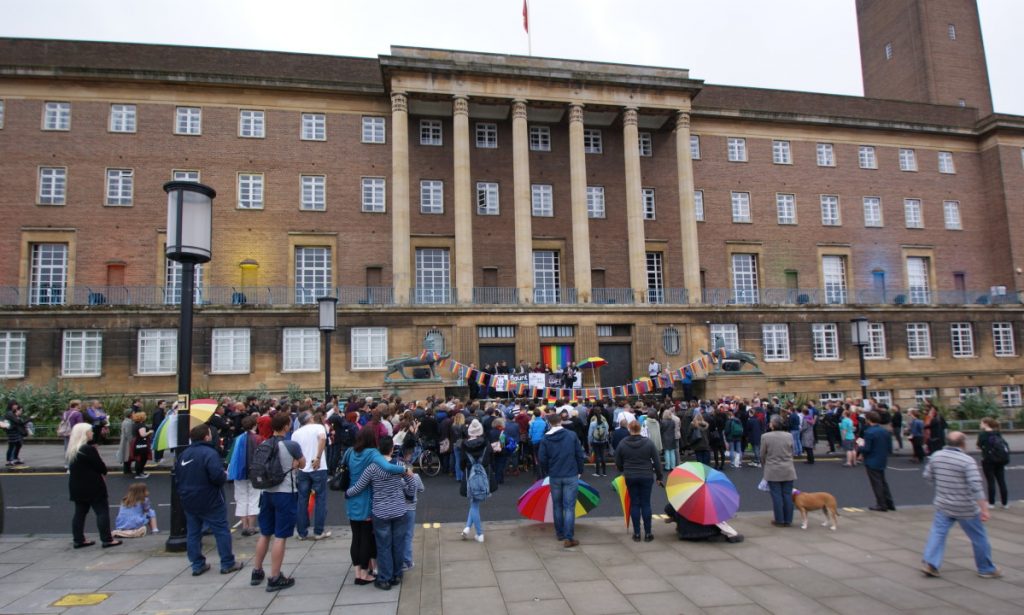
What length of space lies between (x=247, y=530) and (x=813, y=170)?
4045cm

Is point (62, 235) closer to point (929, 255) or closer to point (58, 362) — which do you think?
point (58, 362)

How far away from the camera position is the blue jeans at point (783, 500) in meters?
10.2

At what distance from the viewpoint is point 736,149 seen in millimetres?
39000

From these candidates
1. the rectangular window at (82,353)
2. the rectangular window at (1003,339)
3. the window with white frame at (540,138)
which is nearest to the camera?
Answer: the rectangular window at (82,353)

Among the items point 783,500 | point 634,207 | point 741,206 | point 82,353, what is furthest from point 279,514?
point 741,206

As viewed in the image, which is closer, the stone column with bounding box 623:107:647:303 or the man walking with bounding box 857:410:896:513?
the man walking with bounding box 857:410:896:513

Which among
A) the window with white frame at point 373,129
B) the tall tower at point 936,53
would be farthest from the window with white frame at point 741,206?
the tall tower at point 936,53

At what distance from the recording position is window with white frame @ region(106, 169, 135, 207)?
103ft

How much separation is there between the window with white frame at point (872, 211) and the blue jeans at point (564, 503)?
39009mm

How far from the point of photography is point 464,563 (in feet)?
27.2

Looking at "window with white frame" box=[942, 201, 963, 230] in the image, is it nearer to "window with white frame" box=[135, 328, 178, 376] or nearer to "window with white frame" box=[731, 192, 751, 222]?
"window with white frame" box=[731, 192, 751, 222]

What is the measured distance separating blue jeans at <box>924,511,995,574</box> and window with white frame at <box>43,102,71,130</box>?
38.5 m

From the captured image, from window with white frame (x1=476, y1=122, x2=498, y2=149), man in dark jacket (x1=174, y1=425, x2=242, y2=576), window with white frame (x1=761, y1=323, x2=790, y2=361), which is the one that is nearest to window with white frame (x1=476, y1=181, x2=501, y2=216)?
window with white frame (x1=476, y1=122, x2=498, y2=149)

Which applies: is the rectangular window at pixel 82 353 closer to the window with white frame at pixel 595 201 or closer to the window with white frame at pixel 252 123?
the window with white frame at pixel 252 123
